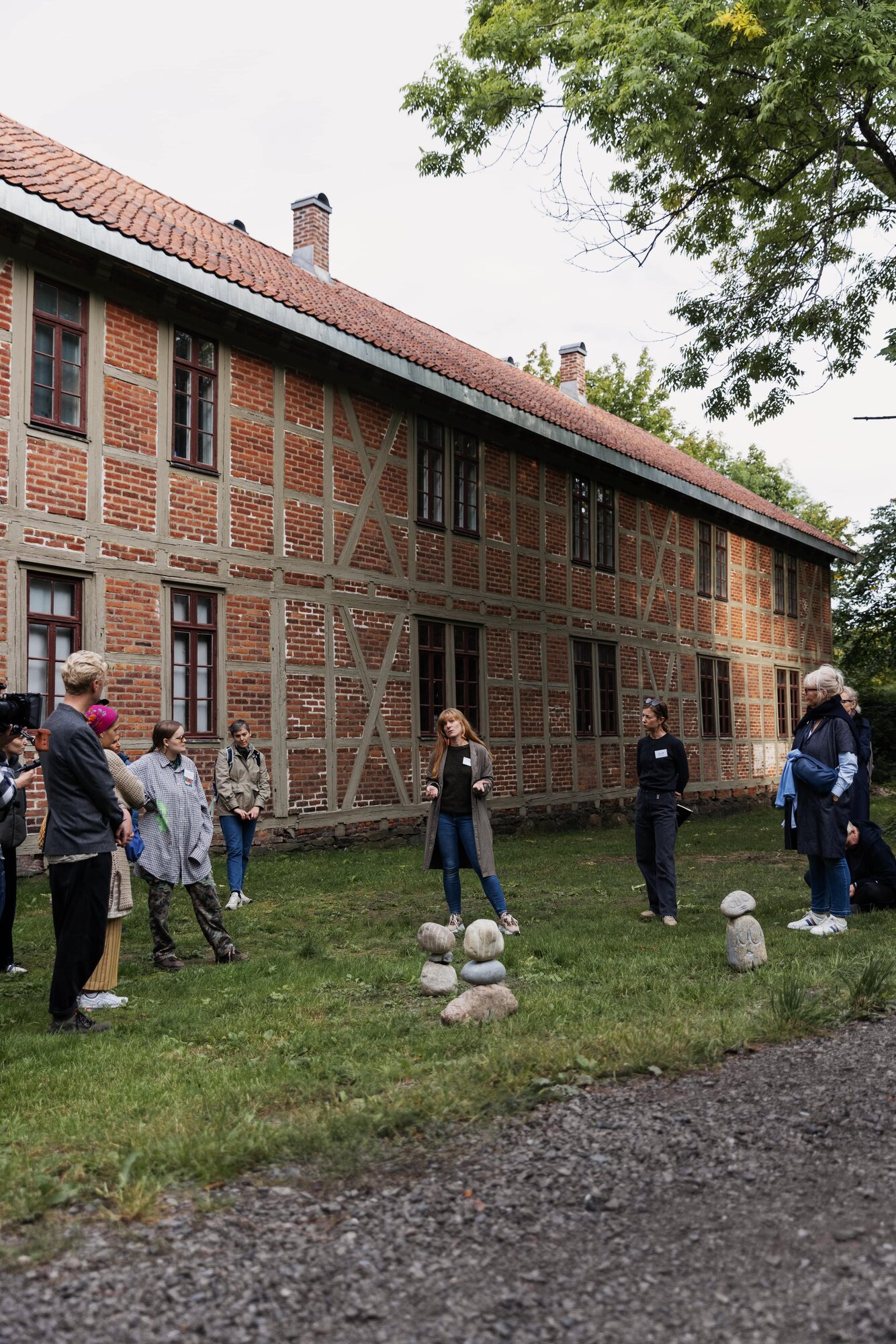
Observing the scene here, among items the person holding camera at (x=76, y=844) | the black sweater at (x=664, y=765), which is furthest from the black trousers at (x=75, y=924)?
the black sweater at (x=664, y=765)

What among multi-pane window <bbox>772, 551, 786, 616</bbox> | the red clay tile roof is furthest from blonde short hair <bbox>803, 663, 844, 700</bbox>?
multi-pane window <bbox>772, 551, 786, 616</bbox>

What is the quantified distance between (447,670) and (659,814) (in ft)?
25.9

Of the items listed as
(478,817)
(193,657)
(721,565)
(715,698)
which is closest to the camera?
(478,817)

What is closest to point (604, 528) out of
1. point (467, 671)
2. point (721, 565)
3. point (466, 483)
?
point (466, 483)

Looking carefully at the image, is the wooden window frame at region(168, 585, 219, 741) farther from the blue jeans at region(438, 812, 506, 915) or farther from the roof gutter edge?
the blue jeans at region(438, 812, 506, 915)

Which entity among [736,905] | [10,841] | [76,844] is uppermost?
[76,844]

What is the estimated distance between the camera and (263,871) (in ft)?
39.2

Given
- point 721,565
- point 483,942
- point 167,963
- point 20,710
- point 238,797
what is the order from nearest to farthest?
point 20,710 → point 483,942 → point 167,963 → point 238,797 → point 721,565

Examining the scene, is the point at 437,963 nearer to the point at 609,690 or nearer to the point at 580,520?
the point at 580,520

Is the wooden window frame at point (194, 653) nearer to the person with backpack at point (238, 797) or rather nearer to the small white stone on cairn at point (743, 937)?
the person with backpack at point (238, 797)

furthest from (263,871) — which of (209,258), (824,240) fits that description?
(824,240)

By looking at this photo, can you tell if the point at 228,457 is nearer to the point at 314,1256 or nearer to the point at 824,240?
the point at 824,240

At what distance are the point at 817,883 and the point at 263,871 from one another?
6022 mm

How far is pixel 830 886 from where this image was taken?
793 centimetres
